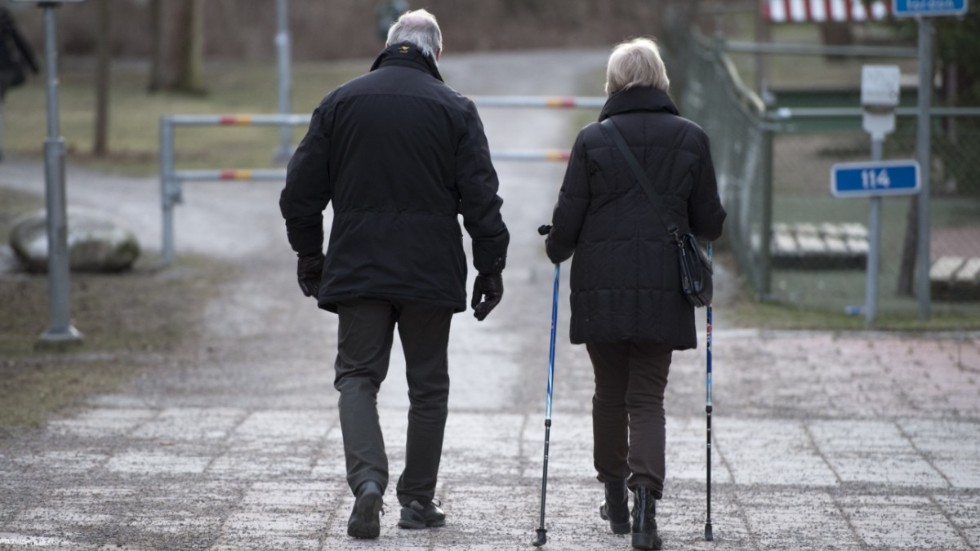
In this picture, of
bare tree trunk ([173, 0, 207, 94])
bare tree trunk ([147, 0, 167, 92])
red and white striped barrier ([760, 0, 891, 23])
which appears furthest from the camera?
bare tree trunk ([173, 0, 207, 94])

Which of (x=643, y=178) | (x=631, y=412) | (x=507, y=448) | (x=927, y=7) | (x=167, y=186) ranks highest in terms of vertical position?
(x=927, y=7)

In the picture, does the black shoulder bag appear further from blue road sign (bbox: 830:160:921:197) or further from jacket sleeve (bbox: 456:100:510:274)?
blue road sign (bbox: 830:160:921:197)

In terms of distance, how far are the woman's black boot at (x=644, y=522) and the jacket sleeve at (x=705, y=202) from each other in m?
0.99

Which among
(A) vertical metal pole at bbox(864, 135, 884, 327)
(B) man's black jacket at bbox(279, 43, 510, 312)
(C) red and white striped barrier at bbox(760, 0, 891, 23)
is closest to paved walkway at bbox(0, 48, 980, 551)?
(A) vertical metal pole at bbox(864, 135, 884, 327)

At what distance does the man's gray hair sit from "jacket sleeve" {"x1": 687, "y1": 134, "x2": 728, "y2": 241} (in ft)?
3.55

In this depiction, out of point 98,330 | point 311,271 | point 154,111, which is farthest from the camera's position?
point 154,111

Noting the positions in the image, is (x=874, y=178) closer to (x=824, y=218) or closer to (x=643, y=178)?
(x=643, y=178)

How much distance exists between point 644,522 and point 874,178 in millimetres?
5630

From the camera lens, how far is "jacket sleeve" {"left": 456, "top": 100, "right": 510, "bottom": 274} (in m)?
5.60

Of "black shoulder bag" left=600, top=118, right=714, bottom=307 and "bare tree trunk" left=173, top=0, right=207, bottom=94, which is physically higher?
"black shoulder bag" left=600, top=118, right=714, bottom=307

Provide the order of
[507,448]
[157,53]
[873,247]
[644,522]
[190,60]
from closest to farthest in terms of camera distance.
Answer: [644,522] → [507,448] → [873,247] → [157,53] → [190,60]

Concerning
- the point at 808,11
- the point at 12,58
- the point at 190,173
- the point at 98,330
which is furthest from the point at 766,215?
the point at 808,11

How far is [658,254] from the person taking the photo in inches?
217

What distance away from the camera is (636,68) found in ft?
18.3
